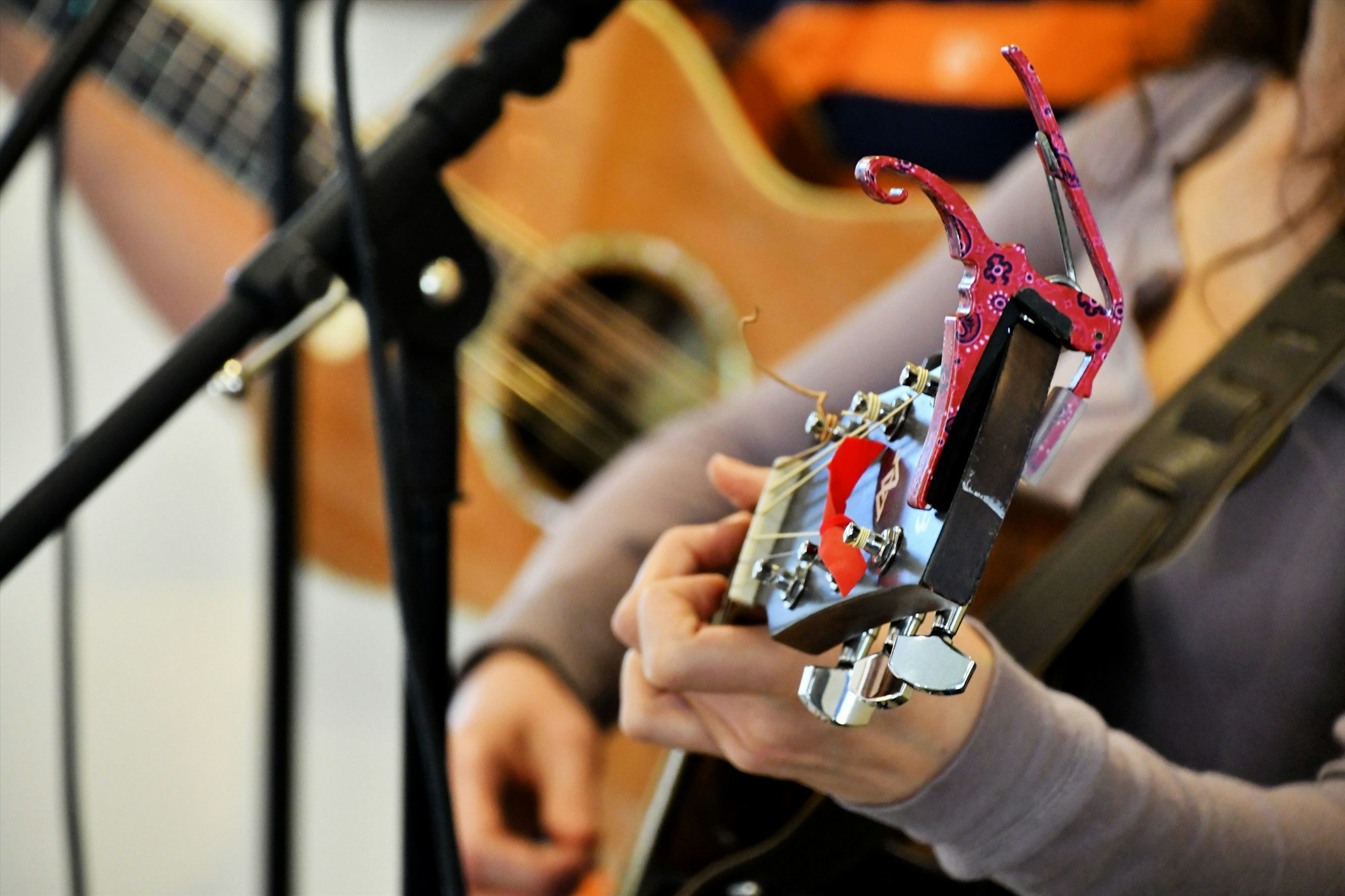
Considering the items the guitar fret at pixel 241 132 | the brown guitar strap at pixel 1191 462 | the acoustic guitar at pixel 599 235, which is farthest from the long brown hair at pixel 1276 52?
the guitar fret at pixel 241 132

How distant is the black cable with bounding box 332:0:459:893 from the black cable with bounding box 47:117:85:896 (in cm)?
33

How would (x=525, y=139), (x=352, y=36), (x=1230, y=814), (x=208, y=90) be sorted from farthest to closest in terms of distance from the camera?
(x=352, y=36) → (x=525, y=139) → (x=208, y=90) → (x=1230, y=814)

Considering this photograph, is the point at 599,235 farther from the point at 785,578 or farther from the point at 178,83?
the point at 785,578

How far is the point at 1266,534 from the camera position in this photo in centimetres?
38

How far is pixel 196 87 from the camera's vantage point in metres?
0.84

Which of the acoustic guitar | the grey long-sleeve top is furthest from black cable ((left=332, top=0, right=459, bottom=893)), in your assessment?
the acoustic guitar

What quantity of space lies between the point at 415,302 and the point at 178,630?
101cm

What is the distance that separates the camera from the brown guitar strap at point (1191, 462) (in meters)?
0.41

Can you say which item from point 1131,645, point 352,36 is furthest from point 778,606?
point 352,36

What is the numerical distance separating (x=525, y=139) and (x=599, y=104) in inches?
2.9

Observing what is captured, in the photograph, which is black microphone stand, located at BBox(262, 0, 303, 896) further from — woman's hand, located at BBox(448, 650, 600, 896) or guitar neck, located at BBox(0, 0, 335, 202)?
woman's hand, located at BBox(448, 650, 600, 896)

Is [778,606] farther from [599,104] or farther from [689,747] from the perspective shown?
[599,104]

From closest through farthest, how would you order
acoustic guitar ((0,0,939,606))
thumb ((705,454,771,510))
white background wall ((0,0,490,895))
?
thumb ((705,454,771,510)) → acoustic guitar ((0,0,939,606)) → white background wall ((0,0,490,895))

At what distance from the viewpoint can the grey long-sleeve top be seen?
0.33 m
